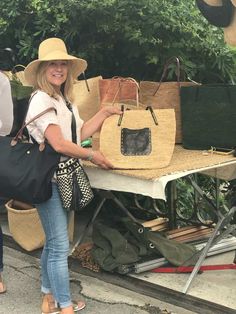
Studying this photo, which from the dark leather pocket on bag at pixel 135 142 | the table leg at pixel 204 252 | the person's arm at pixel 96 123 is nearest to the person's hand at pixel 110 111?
the person's arm at pixel 96 123

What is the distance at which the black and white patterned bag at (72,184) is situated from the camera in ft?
9.59

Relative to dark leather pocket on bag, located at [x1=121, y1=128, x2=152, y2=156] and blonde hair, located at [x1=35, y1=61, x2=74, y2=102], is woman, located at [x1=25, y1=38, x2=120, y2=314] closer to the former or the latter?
blonde hair, located at [x1=35, y1=61, x2=74, y2=102]

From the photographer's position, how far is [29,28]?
512cm

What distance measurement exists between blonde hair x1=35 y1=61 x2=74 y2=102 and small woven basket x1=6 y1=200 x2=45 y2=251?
53.5 inches

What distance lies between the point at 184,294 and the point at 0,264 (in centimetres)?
128

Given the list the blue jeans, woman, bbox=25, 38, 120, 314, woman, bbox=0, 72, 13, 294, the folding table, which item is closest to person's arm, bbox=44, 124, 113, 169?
woman, bbox=25, 38, 120, 314

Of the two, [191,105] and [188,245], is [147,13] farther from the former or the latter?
[188,245]

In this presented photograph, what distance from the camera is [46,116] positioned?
111 inches

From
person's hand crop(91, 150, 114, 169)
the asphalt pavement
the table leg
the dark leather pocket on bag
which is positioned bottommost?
the asphalt pavement

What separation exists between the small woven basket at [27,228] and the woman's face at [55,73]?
148 centimetres

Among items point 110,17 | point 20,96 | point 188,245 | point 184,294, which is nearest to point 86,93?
point 20,96


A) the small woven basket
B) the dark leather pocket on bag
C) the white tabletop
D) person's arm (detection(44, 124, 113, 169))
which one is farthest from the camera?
the small woven basket

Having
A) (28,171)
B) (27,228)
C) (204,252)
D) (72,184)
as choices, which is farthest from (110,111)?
(27,228)

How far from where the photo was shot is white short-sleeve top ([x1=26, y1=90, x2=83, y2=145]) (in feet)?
9.30
